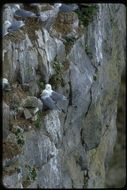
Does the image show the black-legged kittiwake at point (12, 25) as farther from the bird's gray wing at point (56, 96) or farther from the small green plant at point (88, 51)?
the small green plant at point (88, 51)

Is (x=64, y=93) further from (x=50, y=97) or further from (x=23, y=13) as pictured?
(x=23, y=13)

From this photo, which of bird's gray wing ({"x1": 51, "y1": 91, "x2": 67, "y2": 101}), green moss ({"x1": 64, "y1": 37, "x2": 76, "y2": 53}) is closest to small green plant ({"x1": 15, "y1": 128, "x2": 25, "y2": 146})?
bird's gray wing ({"x1": 51, "y1": 91, "x2": 67, "y2": 101})

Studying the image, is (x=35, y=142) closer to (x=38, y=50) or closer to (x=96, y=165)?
(x=38, y=50)

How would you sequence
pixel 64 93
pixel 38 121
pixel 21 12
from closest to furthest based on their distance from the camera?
pixel 38 121 → pixel 21 12 → pixel 64 93

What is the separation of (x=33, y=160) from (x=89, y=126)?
3798mm

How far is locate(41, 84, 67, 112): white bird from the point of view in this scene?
16250 millimetres

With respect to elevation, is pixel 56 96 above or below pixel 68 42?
below

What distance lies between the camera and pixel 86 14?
62.7 ft

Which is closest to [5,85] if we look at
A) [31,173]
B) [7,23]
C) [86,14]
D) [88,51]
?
[7,23]

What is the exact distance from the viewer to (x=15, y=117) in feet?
51.3

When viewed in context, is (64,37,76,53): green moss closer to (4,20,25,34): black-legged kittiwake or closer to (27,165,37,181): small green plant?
(4,20,25,34): black-legged kittiwake

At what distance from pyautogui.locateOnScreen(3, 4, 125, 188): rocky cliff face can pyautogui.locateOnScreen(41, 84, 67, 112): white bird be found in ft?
0.63

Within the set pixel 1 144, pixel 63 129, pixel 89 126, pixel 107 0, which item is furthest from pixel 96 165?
pixel 1 144

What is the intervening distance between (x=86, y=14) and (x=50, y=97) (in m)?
3.62
